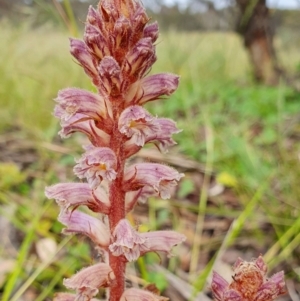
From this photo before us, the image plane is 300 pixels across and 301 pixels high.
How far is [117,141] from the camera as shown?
1534mm

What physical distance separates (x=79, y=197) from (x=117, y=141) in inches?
8.4

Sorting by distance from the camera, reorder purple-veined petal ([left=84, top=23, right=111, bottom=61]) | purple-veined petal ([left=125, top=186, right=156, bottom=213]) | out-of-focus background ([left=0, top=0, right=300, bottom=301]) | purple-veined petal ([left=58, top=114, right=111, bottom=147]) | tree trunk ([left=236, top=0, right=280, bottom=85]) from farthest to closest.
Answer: tree trunk ([left=236, top=0, right=280, bottom=85])
out-of-focus background ([left=0, top=0, right=300, bottom=301])
purple-veined petal ([left=125, top=186, right=156, bottom=213])
purple-veined petal ([left=58, top=114, right=111, bottom=147])
purple-veined petal ([left=84, top=23, right=111, bottom=61])

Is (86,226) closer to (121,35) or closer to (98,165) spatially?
(98,165)

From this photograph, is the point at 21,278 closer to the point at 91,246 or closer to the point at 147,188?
the point at 91,246

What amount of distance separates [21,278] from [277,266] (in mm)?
1405

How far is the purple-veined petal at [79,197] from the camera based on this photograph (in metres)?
1.56

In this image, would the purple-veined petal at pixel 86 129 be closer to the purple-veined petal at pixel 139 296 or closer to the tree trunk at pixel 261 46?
the purple-veined petal at pixel 139 296

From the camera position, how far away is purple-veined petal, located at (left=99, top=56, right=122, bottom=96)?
4.64 feet

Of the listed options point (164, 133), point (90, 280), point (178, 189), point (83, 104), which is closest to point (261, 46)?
point (178, 189)

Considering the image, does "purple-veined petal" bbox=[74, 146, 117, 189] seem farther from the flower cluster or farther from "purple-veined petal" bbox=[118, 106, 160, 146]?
the flower cluster

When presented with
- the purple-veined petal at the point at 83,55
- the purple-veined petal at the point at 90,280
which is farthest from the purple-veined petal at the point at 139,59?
the purple-veined petal at the point at 90,280

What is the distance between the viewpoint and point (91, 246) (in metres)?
3.00

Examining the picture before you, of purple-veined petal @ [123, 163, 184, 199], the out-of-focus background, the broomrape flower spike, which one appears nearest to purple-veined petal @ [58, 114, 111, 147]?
the broomrape flower spike

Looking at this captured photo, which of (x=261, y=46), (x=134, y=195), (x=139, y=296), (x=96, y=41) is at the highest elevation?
(x=261, y=46)
